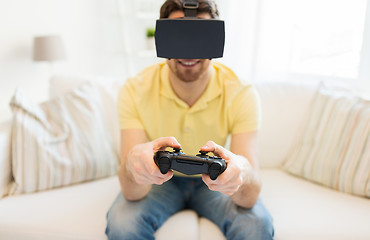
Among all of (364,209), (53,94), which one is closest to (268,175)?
(364,209)

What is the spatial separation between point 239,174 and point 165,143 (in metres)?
0.18

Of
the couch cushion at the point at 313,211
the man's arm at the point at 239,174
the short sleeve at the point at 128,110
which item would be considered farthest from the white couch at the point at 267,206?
the short sleeve at the point at 128,110

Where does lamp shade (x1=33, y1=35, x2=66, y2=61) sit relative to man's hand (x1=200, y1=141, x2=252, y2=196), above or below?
above

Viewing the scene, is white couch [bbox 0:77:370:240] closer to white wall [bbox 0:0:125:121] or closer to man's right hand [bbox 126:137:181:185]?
man's right hand [bbox 126:137:181:185]

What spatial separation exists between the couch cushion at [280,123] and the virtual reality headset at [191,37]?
2.90 ft

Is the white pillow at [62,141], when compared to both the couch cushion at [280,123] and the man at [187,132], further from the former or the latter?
the couch cushion at [280,123]

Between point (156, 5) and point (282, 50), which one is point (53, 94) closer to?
point (282, 50)

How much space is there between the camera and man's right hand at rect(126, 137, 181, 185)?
72cm

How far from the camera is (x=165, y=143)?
28.5 inches

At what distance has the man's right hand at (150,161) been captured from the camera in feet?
2.38

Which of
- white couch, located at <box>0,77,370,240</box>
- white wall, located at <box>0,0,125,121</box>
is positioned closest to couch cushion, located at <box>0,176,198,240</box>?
white couch, located at <box>0,77,370,240</box>

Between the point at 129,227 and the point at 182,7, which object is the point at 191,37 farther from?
the point at 129,227

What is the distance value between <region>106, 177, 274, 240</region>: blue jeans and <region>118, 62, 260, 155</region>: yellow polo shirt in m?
0.20

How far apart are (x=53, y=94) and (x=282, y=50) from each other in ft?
4.05
